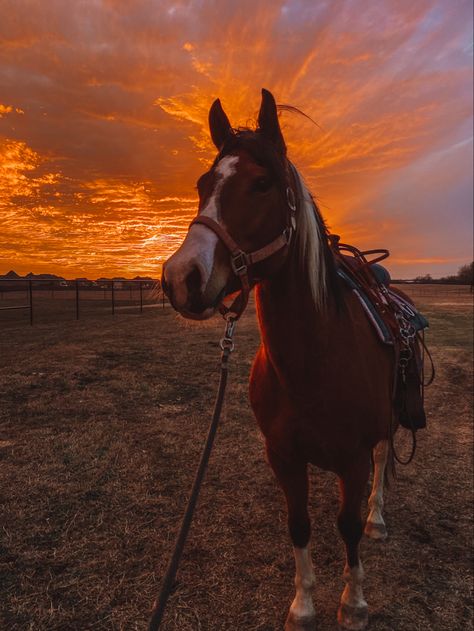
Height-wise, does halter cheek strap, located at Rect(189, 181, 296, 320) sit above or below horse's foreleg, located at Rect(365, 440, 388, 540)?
above

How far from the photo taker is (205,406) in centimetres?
618

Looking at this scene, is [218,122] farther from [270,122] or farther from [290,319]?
[290,319]

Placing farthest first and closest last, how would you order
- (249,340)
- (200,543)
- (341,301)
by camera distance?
1. (249,340)
2. (200,543)
3. (341,301)

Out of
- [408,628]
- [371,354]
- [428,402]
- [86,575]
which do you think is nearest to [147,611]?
[86,575]

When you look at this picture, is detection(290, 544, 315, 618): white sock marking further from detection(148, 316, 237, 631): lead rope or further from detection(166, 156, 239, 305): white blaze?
detection(166, 156, 239, 305): white blaze

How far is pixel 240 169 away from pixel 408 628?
9.19 ft

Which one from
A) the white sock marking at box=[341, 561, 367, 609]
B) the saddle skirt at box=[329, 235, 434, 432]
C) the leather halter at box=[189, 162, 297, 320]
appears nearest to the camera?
the leather halter at box=[189, 162, 297, 320]

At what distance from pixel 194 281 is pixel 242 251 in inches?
10.7

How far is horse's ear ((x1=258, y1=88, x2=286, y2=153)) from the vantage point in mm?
1805

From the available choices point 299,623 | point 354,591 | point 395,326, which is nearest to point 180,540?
point 299,623

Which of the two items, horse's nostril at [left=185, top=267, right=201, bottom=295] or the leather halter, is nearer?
horse's nostril at [left=185, top=267, right=201, bottom=295]

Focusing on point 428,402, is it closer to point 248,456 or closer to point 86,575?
point 248,456

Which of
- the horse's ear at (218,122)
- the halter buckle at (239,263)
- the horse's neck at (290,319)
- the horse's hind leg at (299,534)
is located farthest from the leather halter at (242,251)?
the horse's hind leg at (299,534)

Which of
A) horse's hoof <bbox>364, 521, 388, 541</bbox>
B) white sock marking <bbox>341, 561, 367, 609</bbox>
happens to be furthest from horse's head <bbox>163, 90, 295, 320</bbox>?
A: horse's hoof <bbox>364, 521, 388, 541</bbox>
